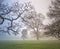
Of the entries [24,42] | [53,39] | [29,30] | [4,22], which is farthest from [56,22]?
[4,22]

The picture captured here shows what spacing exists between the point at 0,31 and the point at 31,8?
64cm

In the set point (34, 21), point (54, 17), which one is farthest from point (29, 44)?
point (54, 17)

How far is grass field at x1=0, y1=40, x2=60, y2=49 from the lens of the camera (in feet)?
8.13

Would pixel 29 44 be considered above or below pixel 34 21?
below

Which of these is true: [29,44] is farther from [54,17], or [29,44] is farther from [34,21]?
[54,17]

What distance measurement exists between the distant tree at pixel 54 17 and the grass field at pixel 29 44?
0.15 meters

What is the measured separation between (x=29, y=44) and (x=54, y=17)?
2.03 ft

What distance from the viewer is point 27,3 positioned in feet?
8.31

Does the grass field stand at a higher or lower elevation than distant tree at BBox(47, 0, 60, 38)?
lower

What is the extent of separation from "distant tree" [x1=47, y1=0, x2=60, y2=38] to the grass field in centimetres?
15

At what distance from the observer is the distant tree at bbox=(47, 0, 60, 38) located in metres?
2.54

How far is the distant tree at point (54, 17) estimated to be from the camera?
2.54 meters

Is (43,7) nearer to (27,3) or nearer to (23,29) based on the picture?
(27,3)

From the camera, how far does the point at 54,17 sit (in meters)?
2.56
